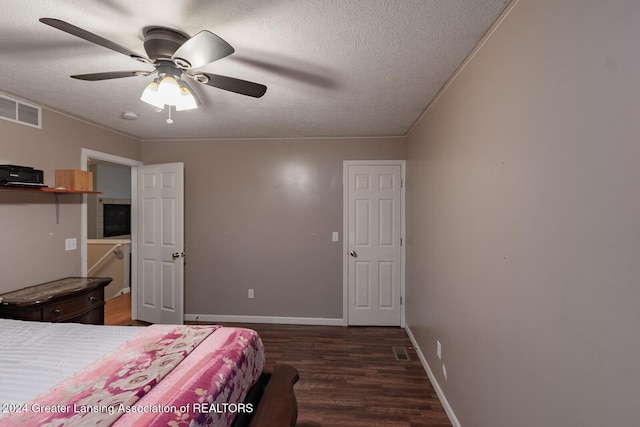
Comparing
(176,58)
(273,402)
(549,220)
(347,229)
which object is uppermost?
(176,58)

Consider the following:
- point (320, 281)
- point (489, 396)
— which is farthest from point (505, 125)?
point (320, 281)

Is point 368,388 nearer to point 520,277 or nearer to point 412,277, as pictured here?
point 412,277

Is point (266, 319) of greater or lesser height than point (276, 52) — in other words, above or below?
below

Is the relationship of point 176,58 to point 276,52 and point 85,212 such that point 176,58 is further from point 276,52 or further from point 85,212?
point 85,212

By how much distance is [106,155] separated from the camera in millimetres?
3170

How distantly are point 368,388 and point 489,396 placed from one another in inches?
44.3

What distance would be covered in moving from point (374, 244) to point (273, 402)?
2.41m

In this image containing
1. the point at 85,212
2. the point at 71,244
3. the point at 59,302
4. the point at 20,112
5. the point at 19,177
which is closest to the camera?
the point at 19,177

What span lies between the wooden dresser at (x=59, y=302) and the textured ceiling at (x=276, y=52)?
1.65 meters

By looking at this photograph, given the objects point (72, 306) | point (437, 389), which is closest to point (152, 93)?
point (72, 306)

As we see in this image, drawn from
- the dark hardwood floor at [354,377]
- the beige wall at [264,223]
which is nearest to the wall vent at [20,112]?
the beige wall at [264,223]

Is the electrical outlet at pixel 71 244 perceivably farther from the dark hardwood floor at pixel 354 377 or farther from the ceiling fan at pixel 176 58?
the dark hardwood floor at pixel 354 377

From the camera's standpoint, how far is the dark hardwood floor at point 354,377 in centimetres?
202

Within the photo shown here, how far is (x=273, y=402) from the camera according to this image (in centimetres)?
150
